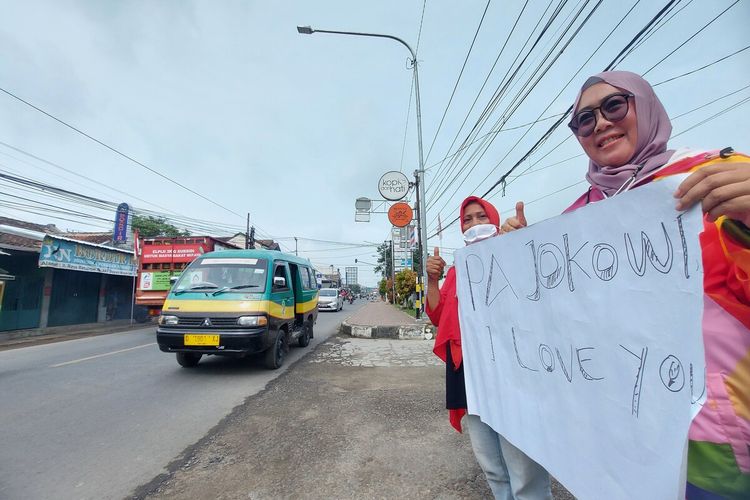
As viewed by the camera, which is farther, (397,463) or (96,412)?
(96,412)

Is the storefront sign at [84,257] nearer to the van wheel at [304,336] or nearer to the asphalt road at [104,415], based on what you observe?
the asphalt road at [104,415]

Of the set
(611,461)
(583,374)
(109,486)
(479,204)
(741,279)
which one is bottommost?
(109,486)

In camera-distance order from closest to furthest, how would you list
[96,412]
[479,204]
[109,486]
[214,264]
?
[479,204] < [109,486] < [96,412] < [214,264]

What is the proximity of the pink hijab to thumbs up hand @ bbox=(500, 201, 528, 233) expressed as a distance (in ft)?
1.24

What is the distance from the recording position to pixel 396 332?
9.25 meters

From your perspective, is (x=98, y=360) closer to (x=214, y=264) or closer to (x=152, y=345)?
(x=152, y=345)

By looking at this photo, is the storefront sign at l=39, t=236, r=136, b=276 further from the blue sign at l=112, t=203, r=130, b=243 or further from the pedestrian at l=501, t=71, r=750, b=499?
the pedestrian at l=501, t=71, r=750, b=499

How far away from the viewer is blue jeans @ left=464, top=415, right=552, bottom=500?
1.50 meters

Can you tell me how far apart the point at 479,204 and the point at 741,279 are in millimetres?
1365

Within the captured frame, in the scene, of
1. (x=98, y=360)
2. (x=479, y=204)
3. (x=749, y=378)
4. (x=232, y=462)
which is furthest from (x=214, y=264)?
(x=749, y=378)

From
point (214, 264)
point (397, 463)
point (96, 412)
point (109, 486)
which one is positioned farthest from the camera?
point (214, 264)

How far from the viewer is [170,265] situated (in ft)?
35.2

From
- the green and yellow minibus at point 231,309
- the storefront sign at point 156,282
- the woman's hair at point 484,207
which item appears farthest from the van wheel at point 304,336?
the woman's hair at point 484,207

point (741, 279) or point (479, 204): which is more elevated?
point (479, 204)
